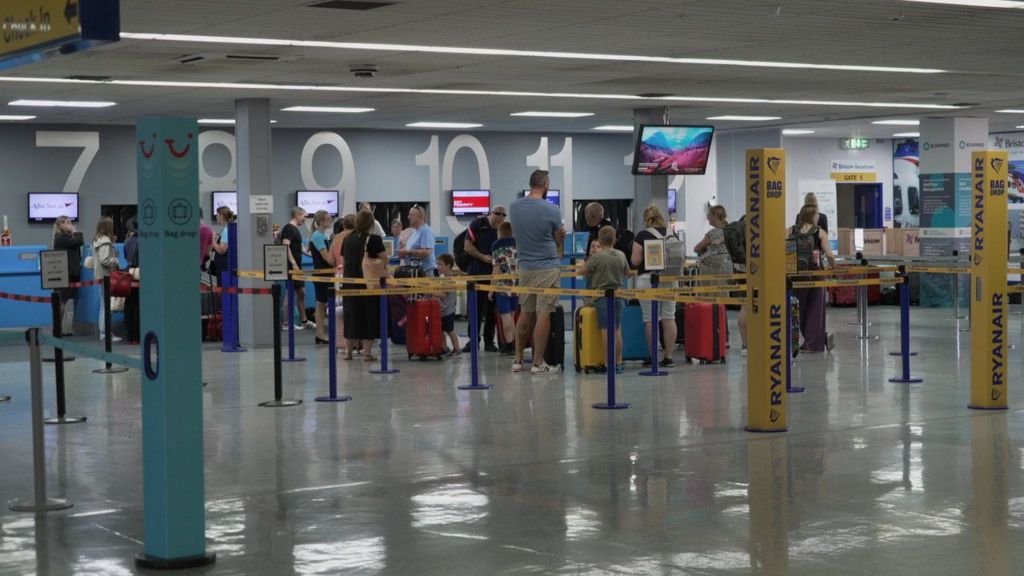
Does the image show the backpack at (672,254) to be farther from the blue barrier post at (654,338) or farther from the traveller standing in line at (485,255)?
the traveller standing in line at (485,255)

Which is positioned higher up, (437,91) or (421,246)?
(437,91)

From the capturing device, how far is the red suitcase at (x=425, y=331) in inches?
593

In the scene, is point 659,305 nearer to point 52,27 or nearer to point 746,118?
point 746,118

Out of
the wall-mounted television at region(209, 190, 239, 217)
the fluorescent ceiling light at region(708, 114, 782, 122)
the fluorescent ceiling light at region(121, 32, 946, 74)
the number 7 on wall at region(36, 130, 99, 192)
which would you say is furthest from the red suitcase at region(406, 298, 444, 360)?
the number 7 on wall at region(36, 130, 99, 192)

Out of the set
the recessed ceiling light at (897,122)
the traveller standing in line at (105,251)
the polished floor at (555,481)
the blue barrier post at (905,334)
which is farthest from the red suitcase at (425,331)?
the recessed ceiling light at (897,122)

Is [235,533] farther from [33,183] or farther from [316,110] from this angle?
[33,183]

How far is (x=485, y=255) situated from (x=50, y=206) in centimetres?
922

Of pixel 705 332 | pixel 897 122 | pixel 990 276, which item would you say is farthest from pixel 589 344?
pixel 897 122

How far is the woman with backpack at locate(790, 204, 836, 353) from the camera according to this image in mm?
15062

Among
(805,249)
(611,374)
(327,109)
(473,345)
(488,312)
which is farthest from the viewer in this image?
(327,109)

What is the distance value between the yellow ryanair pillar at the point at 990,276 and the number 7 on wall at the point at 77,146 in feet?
51.5

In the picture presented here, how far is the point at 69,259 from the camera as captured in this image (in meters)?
18.9

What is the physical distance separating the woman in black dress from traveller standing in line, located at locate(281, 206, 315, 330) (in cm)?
254

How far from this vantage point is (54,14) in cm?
532
